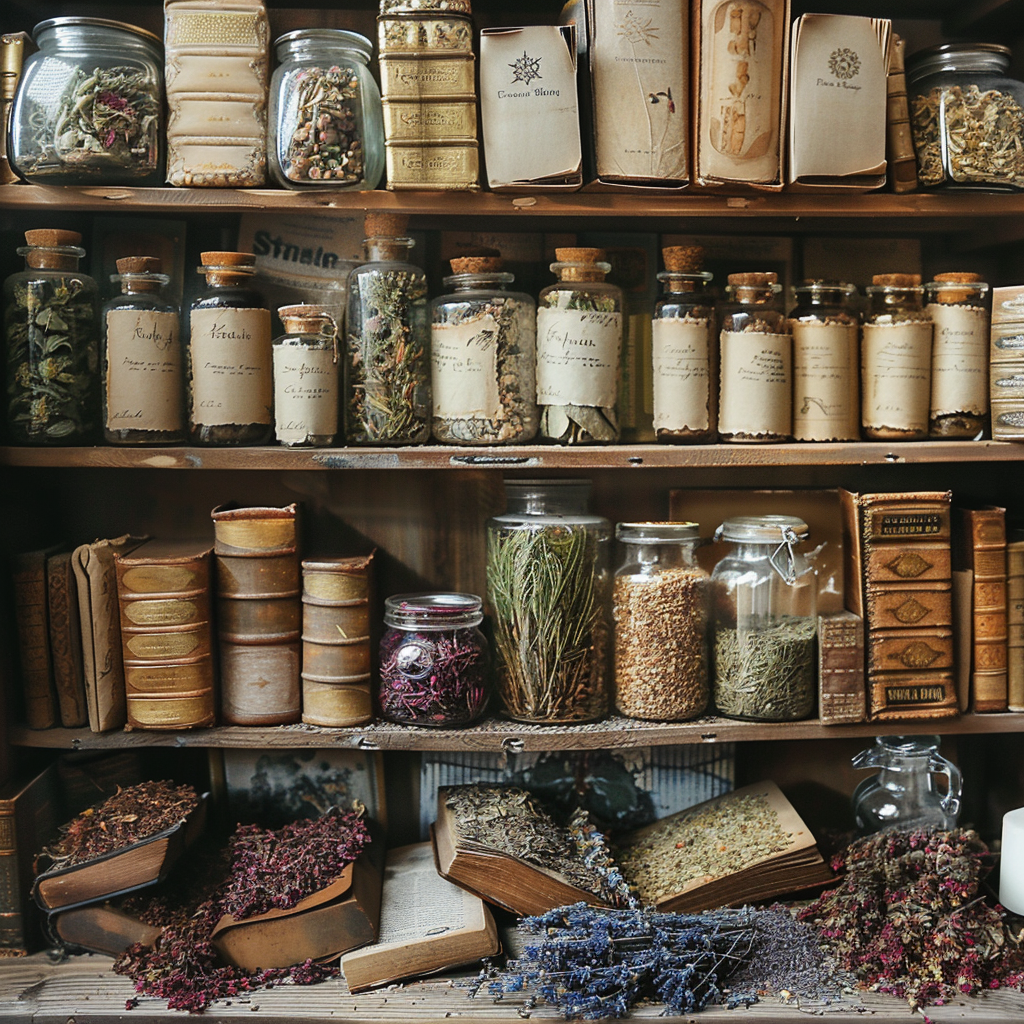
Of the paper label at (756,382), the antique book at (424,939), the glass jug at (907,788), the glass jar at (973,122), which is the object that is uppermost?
the glass jar at (973,122)

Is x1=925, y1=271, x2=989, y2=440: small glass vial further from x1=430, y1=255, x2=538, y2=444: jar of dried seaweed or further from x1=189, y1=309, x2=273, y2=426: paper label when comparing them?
x1=189, y1=309, x2=273, y2=426: paper label

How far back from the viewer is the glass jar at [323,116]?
141 cm

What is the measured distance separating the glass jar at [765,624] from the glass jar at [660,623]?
37mm

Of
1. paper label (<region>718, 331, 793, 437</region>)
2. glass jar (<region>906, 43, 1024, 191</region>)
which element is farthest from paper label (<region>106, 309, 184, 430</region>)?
glass jar (<region>906, 43, 1024, 191</region>)

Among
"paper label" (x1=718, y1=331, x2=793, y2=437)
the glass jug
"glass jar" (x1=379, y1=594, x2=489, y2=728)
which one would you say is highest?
"paper label" (x1=718, y1=331, x2=793, y2=437)

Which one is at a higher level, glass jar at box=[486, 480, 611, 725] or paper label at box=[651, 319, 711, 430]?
paper label at box=[651, 319, 711, 430]

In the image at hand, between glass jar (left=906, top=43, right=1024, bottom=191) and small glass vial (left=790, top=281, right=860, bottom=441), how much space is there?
23 centimetres

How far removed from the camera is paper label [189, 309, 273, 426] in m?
1.49

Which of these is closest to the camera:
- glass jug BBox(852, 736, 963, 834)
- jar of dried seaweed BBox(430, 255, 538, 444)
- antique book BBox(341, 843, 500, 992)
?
antique book BBox(341, 843, 500, 992)

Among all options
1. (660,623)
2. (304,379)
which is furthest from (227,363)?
(660,623)

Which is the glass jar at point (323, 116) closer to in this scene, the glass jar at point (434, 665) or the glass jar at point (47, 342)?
the glass jar at point (47, 342)

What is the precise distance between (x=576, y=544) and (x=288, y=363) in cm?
54

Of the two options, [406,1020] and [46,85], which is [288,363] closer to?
[46,85]

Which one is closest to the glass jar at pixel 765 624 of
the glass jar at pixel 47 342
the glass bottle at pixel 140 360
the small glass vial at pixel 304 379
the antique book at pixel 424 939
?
the antique book at pixel 424 939
